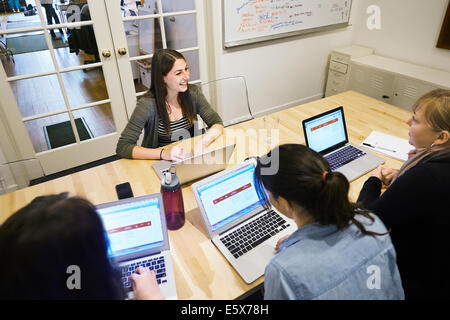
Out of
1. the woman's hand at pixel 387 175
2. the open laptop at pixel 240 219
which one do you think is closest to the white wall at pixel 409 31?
the woman's hand at pixel 387 175

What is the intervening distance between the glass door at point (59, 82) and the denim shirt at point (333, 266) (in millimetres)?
2402

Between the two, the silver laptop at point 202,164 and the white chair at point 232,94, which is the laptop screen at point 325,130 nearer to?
the silver laptop at point 202,164

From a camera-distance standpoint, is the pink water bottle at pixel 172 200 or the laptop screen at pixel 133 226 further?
the pink water bottle at pixel 172 200

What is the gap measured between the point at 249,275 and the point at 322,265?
0.33 m

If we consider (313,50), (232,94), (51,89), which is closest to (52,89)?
(51,89)

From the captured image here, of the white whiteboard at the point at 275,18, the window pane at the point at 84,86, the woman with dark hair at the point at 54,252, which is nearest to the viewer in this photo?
the woman with dark hair at the point at 54,252

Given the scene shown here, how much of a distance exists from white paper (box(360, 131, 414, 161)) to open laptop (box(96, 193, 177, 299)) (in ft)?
4.38

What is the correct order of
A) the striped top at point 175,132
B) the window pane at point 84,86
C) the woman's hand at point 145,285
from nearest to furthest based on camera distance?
the woman's hand at point 145,285, the striped top at point 175,132, the window pane at point 84,86

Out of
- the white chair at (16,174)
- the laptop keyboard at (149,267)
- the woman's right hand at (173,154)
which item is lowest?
the white chair at (16,174)

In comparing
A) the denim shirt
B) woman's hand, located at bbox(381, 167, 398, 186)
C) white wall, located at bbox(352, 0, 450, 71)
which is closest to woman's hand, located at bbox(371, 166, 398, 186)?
woman's hand, located at bbox(381, 167, 398, 186)

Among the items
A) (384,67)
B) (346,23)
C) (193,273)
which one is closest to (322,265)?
(193,273)

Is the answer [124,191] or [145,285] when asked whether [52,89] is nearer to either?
[124,191]

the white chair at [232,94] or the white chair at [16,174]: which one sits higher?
the white chair at [232,94]

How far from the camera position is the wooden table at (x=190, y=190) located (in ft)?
3.55
